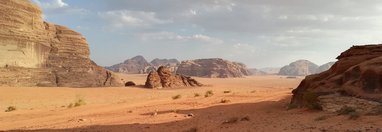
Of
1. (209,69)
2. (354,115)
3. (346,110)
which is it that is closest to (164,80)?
(346,110)

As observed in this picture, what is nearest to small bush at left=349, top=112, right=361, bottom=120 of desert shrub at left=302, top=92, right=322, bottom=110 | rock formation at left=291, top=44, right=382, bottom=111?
rock formation at left=291, top=44, right=382, bottom=111

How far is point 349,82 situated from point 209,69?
9288 centimetres

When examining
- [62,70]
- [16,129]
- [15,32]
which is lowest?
[16,129]

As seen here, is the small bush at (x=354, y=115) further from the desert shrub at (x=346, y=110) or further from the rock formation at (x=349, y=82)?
the rock formation at (x=349, y=82)

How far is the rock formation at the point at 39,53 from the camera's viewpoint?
31.2m

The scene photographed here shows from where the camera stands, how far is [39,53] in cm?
3531

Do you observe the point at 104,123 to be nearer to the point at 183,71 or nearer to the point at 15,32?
the point at 15,32

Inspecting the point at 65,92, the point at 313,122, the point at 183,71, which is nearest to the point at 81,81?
the point at 65,92

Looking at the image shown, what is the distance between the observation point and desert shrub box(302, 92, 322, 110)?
12223 mm

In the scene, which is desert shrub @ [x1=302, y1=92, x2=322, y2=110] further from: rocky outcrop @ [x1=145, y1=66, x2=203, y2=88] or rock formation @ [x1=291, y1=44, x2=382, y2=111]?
rocky outcrop @ [x1=145, y1=66, x2=203, y2=88]

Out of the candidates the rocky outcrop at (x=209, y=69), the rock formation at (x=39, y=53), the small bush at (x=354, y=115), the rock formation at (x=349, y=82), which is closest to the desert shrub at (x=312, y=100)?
the rock formation at (x=349, y=82)

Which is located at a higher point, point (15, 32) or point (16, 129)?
point (15, 32)

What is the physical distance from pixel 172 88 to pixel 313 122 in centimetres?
3148

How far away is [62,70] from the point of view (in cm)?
3766
